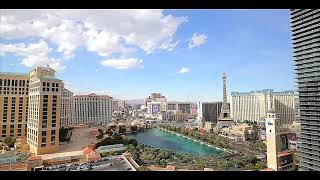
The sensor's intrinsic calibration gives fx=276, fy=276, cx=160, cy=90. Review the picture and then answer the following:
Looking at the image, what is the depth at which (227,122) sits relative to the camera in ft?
40.4

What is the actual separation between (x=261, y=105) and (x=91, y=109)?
7.80 metres

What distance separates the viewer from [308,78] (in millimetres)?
5656

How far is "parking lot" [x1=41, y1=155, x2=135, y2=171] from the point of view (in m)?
4.10

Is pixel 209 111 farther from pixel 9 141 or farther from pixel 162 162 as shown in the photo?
pixel 9 141

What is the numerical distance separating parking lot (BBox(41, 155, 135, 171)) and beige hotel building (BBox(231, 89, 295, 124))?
7741 millimetres

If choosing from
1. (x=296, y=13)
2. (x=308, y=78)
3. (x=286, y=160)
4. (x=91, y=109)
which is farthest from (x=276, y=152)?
(x=91, y=109)

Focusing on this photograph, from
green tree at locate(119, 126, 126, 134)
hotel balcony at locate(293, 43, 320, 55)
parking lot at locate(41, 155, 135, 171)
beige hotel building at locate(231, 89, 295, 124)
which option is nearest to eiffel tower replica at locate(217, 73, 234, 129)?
beige hotel building at locate(231, 89, 295, 124)

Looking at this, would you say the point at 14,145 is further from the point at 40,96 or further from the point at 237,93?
the point at 237,93

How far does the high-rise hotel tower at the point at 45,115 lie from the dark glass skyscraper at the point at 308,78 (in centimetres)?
482

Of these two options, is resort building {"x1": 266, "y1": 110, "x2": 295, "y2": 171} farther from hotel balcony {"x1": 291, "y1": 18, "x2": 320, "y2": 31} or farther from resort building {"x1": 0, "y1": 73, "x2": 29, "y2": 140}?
resort building {"x1": 0, "y1": 73, "x2": 29, "y2": 140}

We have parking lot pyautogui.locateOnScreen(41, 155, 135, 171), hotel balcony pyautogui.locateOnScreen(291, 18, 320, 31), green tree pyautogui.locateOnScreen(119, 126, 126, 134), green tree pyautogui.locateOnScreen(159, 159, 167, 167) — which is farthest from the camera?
green tree pyautogui.locateOnScreen(119, 126, 126, 134)

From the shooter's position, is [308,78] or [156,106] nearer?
[308,78]
